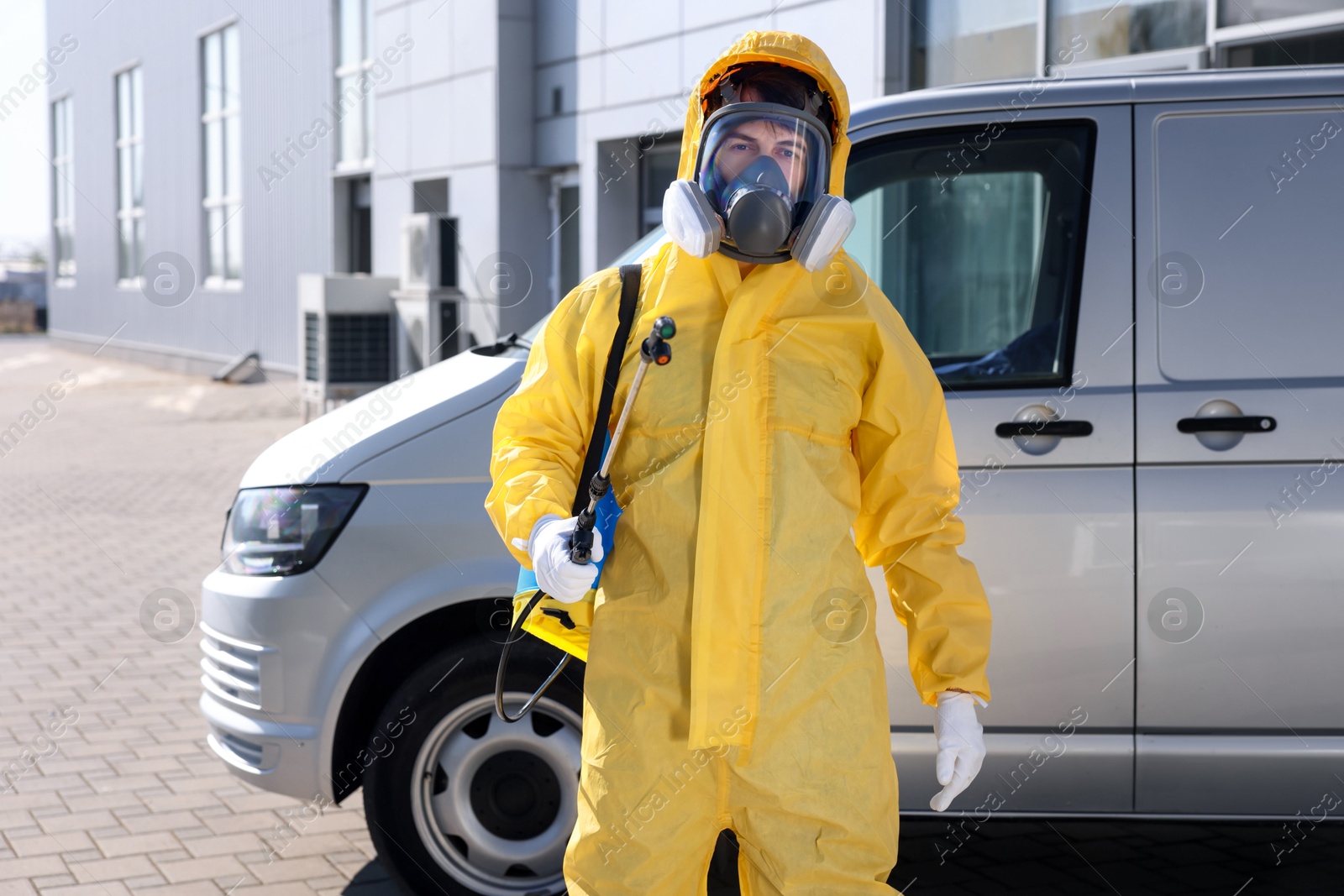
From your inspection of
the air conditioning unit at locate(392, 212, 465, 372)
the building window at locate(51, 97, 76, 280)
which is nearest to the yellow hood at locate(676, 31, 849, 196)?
the air conditioning unit at locate(392, 212, 465, 372)

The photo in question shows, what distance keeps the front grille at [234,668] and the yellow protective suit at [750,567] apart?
1.55m

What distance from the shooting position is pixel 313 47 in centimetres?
2045

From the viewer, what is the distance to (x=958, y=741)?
8.07 ft

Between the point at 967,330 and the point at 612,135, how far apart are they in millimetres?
10448

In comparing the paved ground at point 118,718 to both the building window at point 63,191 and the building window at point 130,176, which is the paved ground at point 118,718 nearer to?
the building window at point 130,176

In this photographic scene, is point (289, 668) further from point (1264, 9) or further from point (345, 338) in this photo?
point (345, 338)

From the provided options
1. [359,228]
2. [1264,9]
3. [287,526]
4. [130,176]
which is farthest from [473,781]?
[130,176]

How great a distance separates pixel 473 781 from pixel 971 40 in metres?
7.44

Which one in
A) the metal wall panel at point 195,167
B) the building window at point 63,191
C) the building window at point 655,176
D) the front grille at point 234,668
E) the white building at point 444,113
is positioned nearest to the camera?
the front grille at point 234,668

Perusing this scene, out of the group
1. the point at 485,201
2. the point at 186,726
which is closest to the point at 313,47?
the point at 485,201

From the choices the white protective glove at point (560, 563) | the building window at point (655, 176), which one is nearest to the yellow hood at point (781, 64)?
the white protective glove at point (560, 563)

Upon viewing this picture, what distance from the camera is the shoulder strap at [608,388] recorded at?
8.05 ft

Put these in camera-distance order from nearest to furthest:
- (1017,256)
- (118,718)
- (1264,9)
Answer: (1017,256), (118,718), (1264,9)

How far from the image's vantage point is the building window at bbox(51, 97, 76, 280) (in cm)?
3684
